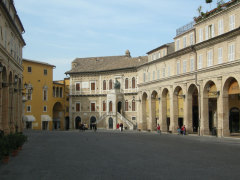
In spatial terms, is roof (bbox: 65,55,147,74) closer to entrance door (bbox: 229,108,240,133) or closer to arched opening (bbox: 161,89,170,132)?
arched opening (bbox: 161,89,170,132)

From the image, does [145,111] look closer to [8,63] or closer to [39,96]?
[39,96]

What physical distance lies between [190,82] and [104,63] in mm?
36248

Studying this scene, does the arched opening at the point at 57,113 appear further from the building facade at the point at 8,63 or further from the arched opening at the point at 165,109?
the building facade at the point at 8,63

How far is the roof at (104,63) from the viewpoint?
70.9 m

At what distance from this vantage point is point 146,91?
57062 millimetres

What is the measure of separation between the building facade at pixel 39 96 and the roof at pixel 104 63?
5038 millimetres

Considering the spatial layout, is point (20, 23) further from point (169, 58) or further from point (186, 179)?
point (186, 179)

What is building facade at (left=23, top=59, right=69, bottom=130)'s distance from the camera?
71.6 metres

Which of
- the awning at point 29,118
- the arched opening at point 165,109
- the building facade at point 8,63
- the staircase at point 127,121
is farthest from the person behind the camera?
the awning at point 29,118

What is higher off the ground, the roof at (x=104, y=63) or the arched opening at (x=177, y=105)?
the roof at (x=104, y=63)

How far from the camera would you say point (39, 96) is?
73500mm

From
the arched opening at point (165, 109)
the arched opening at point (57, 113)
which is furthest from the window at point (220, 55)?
the arched opening at point (57, 113)

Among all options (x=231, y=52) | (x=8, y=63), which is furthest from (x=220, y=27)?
(x=8, y=63)

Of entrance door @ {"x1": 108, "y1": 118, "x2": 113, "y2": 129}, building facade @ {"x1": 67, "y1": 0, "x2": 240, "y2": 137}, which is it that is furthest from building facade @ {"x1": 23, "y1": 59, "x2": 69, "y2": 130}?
entrance door @ {"x1": 108, "y1": 118, "x2": 113, "y2": 129}
